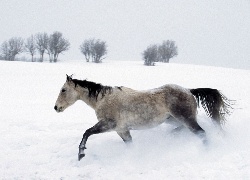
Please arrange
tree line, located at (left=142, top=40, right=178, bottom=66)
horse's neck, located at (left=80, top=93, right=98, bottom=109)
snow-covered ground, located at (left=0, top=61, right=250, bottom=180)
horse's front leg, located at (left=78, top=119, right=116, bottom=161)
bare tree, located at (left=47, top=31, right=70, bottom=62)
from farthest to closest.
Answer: tree line, located at (left=142, top=40, right=178, bottom=66), bare tree, located at (left=47, top=31, right=70, bottom=62), horse's neck, located at (left=80, top=93, right=98, bottom=109), horse's front leg, located at (left=78, top=119, right=116, bottom=161), snow-covered ground, located at (left=0, top=61, right=250, bottom=180)

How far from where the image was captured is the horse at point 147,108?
5.89 metres

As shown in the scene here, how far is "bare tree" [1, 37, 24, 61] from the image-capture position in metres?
77.6

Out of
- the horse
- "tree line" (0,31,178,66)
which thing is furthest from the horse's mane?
"tree line" (0,31,178,66)

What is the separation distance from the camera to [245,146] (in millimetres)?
5609

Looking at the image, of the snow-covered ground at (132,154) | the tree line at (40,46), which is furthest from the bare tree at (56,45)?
the snow-covered ground at (132,154)

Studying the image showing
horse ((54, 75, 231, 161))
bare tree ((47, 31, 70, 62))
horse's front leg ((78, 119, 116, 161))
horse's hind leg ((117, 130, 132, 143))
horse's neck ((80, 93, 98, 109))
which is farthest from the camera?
bare tree ((47, 31, 70, 62))

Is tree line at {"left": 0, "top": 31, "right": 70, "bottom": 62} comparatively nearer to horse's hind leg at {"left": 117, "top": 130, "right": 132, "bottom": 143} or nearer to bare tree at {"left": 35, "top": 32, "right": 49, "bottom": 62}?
bare tree at {"left": 35, "top": 32, "right": 49, "bottom": 62}

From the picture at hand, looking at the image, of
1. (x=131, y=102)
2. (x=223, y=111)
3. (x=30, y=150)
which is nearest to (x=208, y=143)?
(x=223, y=111)

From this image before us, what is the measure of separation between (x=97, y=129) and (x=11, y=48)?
8273 centimetres

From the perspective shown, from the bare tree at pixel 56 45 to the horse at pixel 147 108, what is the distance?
71.3 m

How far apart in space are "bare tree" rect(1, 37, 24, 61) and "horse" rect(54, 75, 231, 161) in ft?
256

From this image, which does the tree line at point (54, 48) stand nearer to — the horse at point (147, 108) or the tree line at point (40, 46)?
the tree line at point (40, 46)

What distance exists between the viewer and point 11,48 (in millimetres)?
80250

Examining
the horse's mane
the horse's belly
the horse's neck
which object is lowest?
the horse's belly
